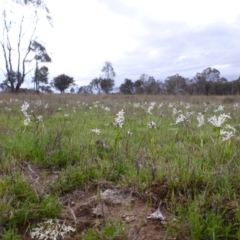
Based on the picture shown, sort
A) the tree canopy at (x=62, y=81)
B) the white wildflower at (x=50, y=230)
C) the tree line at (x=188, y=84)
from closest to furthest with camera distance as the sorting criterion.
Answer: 1. the white wildflower at (x=50, y=230)
2. the tree line at (x=188, y=84)
3. the tree canopy at (x=62, y=81)

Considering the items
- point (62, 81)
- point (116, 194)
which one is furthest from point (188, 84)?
point (116, 194)

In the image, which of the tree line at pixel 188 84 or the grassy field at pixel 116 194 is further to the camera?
the tree line at pixel 188 84

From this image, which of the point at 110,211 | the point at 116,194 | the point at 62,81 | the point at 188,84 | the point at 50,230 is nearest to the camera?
the point at 50,230

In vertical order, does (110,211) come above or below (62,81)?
below

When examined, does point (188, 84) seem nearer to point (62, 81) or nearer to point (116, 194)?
point (62, 81)

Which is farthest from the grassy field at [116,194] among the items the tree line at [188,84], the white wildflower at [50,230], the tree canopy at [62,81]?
the tree canopy at [62,81]

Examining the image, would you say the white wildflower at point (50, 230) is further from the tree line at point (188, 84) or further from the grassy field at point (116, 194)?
the tree line at point (188, 84)

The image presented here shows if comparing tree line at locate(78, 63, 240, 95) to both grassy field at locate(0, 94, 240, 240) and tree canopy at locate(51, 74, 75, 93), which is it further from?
grassy field at locate(0, 94, 240, 240)

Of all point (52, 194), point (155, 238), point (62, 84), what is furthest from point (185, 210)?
point (62, 84)

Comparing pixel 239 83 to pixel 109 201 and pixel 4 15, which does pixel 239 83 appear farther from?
pixel 109 201

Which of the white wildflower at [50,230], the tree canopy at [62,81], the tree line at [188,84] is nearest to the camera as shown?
the white wildflower at [50,230]

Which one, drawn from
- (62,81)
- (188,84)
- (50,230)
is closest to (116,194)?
(50,230)

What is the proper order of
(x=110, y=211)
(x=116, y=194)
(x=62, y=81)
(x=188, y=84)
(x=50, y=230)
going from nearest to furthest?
(x=50, y=230)
(x=110, y=211)
(x=116, y=194)
(x=188, y=84)
(x=62, y=81)

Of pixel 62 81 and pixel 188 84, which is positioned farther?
pixel 62 81
